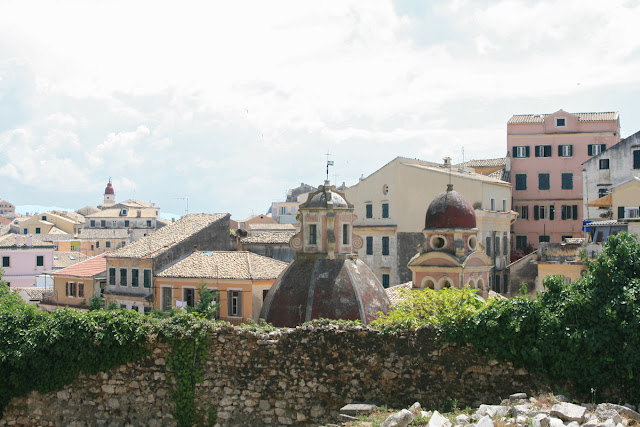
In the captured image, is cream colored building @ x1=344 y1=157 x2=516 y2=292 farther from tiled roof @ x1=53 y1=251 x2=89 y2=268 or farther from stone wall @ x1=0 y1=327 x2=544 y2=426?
stone wall @ x1=0 y1=327 x2=544 y2=426

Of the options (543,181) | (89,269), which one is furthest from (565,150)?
(89,269)

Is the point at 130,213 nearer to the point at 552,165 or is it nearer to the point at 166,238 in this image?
the point at 166,238

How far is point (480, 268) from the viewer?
3112 centimetres

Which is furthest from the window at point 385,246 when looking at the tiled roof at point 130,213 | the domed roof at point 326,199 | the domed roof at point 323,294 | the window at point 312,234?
the tiled roof at point 130,213

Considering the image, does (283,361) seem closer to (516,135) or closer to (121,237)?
(516,135)

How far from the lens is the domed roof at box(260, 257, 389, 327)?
22.5 metres

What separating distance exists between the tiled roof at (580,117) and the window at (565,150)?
2.17m

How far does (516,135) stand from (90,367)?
43291 mm

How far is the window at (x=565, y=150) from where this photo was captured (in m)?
53.0

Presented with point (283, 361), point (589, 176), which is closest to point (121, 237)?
point (589, 176)

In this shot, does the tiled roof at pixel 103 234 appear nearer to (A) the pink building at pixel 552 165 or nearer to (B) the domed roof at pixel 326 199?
(A) the pink building at pixel 552 165

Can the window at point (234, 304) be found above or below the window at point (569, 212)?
below

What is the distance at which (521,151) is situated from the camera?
54.2 metres

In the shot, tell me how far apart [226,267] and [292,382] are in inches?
1083
